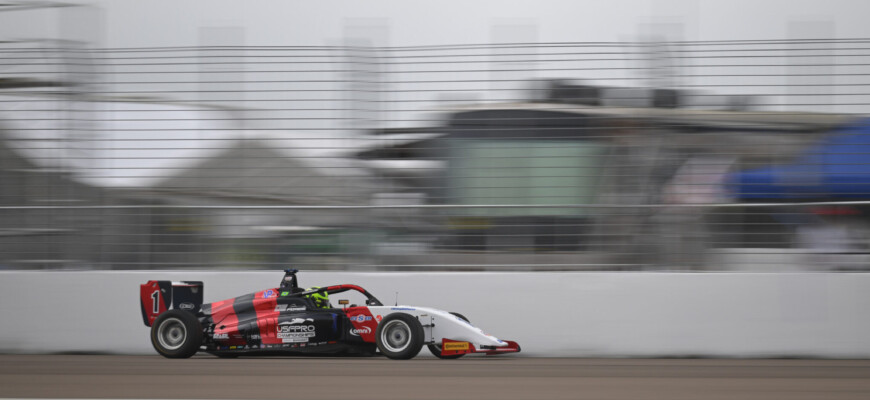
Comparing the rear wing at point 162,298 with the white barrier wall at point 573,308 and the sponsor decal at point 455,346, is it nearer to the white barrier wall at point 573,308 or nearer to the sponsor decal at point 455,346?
the white barrier wall at point 573,308

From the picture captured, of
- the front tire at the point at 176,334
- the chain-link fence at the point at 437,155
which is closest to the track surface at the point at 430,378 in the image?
the front tire at the point at 176,334

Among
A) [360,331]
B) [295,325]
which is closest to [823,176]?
[360,331]

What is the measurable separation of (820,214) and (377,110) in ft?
12.6

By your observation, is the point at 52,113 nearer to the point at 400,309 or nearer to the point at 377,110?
the point at 377,110

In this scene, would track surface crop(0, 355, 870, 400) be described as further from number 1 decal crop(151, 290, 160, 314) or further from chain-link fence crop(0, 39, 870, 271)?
chain-link fence crop(0, 39, 870, 271)

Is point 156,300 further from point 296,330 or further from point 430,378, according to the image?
point 430,378

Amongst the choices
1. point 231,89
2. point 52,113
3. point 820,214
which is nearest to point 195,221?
point 231,89

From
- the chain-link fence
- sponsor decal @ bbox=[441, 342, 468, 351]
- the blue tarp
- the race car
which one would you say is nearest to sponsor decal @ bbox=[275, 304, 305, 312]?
the race car

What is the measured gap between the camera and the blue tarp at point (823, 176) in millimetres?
7453

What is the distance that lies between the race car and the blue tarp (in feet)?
8.25

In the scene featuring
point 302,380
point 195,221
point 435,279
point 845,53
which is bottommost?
point 302,380

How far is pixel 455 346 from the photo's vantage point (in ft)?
23.0

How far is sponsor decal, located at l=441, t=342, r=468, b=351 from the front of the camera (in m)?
6.96

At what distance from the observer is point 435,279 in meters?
7.48
